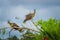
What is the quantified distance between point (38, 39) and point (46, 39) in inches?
8.1

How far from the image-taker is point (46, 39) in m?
2.22

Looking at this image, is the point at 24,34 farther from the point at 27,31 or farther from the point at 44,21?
the point at 44,21

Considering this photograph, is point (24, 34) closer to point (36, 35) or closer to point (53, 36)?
point (36, 35)

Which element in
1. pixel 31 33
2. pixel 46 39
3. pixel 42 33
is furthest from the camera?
pixel 31 33

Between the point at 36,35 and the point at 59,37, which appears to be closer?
the point at 59,37

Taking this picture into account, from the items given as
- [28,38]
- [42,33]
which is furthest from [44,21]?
[28,38]

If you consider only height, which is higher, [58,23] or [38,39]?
[58,23]

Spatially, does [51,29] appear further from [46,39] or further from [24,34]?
[24,34]

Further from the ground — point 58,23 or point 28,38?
point 58,23

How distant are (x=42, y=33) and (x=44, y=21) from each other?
120 mm

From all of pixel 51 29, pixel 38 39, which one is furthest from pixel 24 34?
pixel 51 29

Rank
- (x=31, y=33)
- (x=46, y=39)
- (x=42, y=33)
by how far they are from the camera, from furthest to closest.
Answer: (x=31, y=33)
(x=42, y=33)
(x=46, y=39)

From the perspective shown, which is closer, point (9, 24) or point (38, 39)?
point (38, 39)

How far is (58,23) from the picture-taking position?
2.32 metres
